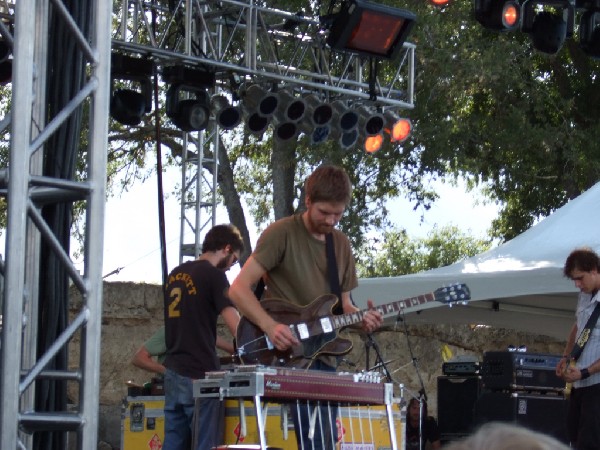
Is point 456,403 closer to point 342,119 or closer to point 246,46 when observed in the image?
point 342,119

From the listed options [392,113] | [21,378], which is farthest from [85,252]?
[392,113]

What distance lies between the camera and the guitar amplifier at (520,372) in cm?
828

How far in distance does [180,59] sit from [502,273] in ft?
9.75

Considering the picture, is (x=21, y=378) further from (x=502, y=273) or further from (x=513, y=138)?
(x=513, y=138)

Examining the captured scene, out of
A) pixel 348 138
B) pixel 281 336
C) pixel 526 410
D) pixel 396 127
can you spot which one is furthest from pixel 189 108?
pixel 281 336

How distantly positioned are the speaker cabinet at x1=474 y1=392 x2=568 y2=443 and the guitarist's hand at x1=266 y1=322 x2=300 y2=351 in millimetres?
3543

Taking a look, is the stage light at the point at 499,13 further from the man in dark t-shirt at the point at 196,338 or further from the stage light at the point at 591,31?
the man in dark t-shirt at the point at 196,338

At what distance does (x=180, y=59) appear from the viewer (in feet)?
28.9

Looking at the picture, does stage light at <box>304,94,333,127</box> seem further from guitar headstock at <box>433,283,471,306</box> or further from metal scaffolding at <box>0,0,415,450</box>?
metal scaffolding at <box>0,0,415,450</box>

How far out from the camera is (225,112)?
9.74 m

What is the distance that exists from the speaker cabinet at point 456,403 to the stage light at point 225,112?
2.90 metres

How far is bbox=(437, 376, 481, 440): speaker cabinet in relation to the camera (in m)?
9.74

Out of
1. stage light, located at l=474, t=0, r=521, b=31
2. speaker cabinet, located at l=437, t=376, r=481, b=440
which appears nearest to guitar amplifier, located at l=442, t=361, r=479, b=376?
speaker cabinet, located at l=437, t=376, r=481, b=440

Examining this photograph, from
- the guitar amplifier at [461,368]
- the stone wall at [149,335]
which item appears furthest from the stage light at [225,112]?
the guitar amplifier at [461,368]
